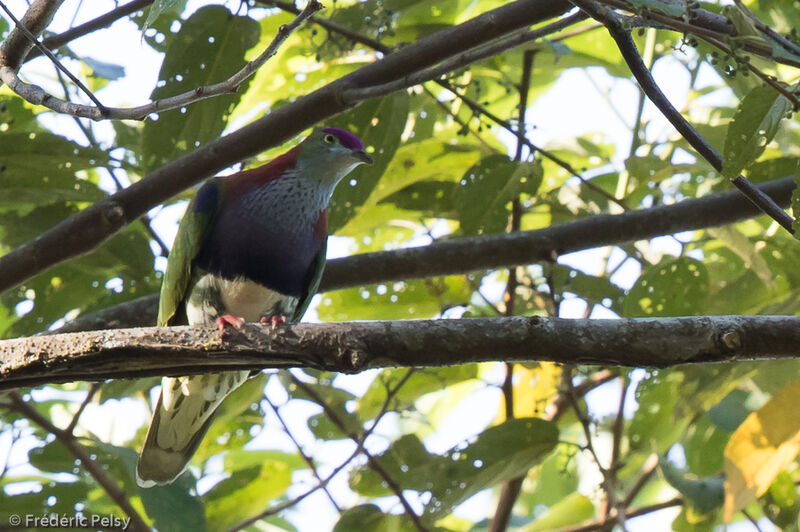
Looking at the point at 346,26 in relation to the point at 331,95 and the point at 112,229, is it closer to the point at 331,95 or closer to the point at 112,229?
the point at 331,95

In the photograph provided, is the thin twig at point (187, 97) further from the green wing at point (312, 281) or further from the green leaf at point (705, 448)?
the green leaf at point (705, 448)

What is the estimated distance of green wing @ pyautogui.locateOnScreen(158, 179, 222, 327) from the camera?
12.3 ft

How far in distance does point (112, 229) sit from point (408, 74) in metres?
1.14

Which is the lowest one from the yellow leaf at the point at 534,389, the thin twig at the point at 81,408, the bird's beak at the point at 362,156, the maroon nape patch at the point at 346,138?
the yellow leaf at the point at 534,389

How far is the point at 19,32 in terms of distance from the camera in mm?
2854

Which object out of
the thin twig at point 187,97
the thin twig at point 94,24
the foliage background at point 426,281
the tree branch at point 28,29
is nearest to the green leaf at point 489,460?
the foliage background at point 426,281

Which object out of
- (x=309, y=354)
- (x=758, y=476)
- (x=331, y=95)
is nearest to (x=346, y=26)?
(x=331, y=95)

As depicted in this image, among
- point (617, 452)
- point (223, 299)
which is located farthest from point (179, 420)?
point (617, 452)

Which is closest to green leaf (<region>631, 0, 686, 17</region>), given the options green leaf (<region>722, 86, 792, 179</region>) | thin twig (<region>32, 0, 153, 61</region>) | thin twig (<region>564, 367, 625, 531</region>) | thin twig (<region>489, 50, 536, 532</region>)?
green leaf (<region>722, 86, 792, 179</region>)

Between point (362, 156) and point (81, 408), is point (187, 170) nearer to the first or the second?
point (362, 156)

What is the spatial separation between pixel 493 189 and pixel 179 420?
1564 mm

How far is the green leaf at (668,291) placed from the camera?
3.67 meters

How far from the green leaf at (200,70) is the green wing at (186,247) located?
384 millimetres

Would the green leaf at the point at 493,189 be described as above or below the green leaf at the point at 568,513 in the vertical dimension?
above
